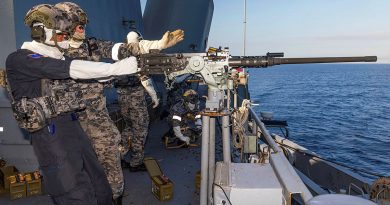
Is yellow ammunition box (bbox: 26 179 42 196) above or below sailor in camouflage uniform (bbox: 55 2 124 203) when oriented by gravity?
below

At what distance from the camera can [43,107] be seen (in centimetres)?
273

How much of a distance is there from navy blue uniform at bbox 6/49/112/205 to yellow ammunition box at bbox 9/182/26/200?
195 cm

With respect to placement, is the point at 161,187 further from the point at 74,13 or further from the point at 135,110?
the point at 74,13

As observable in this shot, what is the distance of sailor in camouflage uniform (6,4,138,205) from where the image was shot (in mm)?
2574

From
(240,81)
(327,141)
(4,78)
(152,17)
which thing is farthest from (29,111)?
(327,141)

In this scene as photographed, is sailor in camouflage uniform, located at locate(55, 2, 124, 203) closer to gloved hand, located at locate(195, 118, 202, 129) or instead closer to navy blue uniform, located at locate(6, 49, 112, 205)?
navy blue uniform, located at locate(6, 49, 112, 205)

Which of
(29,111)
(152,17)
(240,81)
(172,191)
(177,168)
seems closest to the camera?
(29,111)

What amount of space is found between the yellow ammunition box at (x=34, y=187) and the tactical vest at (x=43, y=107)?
2.02m

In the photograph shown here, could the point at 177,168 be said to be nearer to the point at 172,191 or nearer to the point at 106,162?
the point at 172,191

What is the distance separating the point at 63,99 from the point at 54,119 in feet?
0.65

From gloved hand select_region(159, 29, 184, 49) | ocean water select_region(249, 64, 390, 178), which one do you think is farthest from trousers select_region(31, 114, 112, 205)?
ocean water select_region(249, 64, 390, 178)

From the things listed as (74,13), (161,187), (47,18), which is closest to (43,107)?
(47,18)

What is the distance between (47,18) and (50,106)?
2.40ft

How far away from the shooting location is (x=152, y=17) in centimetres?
1302
